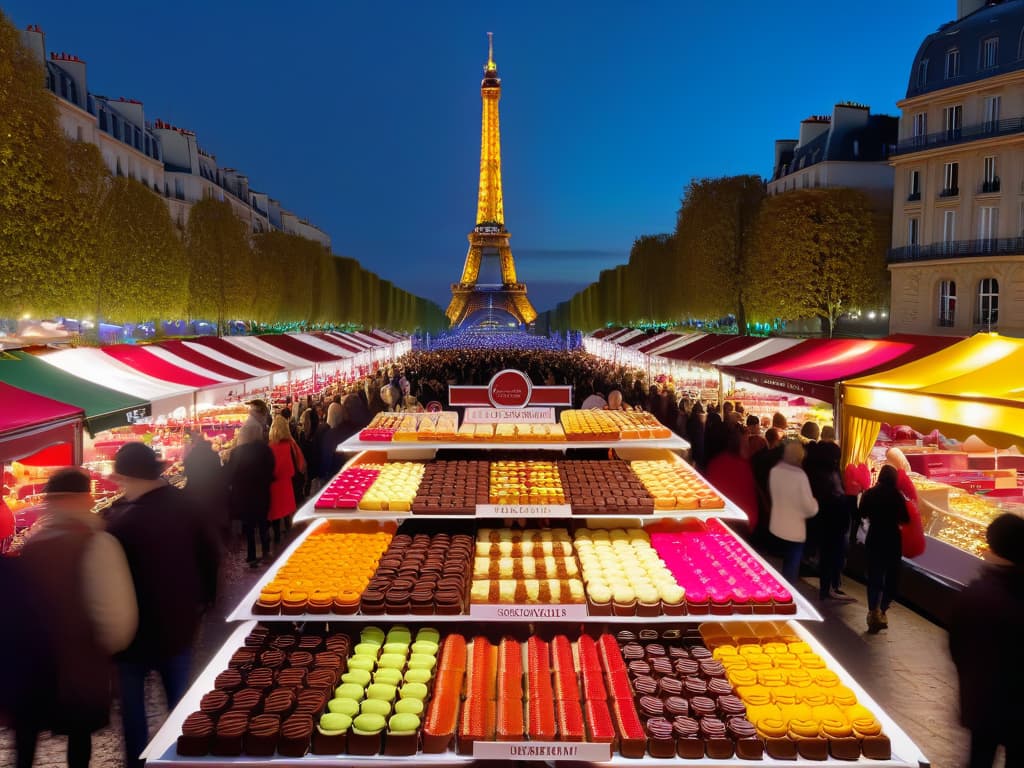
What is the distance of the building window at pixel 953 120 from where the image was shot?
28547 mm

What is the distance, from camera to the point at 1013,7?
87.2 ft

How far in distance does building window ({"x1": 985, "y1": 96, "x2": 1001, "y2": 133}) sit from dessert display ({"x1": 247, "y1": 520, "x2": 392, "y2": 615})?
1215 inches

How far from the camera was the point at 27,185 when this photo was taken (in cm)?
1292

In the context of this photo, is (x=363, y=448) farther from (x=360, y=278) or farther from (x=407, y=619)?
(x=360, y=278)

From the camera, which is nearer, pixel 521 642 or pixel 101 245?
pixel 521 642

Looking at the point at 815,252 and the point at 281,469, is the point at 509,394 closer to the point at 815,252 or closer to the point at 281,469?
the point at 281,469

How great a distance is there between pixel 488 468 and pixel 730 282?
1136 inches

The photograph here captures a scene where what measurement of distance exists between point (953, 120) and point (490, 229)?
247 ft

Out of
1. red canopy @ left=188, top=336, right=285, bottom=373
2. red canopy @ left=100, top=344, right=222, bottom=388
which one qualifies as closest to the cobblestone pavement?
red canopy @ left=100, top=344, right=222, bottom=388

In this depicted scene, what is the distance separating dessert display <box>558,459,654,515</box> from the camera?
5199mm

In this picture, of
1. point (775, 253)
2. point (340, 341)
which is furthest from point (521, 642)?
point (775, 253)

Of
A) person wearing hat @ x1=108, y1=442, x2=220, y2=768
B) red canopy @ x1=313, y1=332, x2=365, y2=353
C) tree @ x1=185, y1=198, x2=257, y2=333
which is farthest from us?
tree @ x1=185, y1=198, x2=257, y2=333

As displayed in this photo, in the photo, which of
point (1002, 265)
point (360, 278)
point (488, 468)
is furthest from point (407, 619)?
point (360, 278)

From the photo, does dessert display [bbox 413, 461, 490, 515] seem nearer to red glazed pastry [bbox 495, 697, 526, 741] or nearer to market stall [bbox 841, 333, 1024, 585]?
red glazed pastry [bbox 495, 697, 526, 741]
